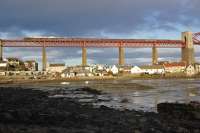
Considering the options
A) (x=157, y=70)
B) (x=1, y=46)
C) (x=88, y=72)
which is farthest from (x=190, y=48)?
(x=1, y=46)

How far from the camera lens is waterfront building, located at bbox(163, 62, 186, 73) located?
5479 inches

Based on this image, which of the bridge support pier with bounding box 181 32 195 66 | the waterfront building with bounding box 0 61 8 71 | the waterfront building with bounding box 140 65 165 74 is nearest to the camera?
the waterfront building with bounding box 0 61 8 71

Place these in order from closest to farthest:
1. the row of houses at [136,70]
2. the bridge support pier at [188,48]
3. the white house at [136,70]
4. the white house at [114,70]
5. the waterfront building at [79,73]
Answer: the waterfront building at [79,73], the row of houses at [136,70], the white house at [114,70], the white house at [136,70], the bridge support pier at [188,48]

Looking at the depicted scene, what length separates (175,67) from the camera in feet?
476

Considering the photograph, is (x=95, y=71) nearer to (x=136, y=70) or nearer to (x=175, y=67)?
(x=136, y=70)

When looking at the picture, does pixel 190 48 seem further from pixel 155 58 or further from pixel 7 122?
pixel 7 122

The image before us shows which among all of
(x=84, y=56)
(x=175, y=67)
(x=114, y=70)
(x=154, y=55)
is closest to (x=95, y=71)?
(x=114, y=70)

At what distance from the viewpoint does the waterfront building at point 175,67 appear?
457 feet

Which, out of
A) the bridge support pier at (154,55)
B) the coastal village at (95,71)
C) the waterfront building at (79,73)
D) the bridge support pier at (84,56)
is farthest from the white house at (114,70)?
the bridge support pier at (154,55)

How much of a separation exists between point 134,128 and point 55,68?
14797cm

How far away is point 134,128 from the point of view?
527 inches

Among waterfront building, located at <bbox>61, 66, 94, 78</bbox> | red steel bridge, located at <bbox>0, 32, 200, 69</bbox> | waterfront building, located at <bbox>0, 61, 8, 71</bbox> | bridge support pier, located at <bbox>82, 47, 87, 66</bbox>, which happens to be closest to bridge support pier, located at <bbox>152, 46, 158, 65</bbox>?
red steel bridge, located at <bbox>0, 32, 200, 69</bbox>

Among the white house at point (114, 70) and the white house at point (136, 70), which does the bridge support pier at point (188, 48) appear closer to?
the white house at point (136, 70)

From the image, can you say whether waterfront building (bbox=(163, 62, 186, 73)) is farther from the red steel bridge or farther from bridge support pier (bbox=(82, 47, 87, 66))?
bridge support pier (bbox=(82, 47, 87, 66))
